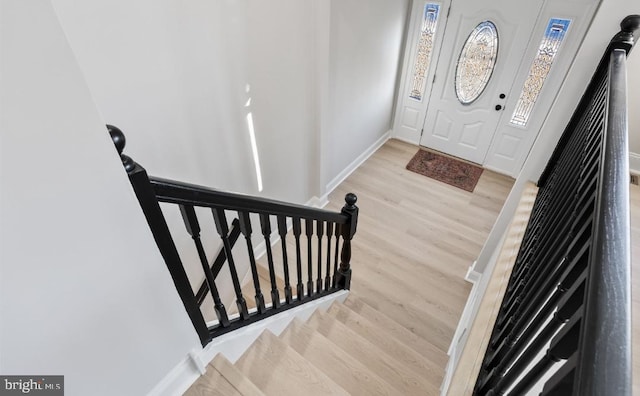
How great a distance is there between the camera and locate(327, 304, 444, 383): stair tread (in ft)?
6.84

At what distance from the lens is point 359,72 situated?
3494 millimetres

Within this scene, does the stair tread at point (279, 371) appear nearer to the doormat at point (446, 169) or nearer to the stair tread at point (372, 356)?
the stair tread at point (372, 356)

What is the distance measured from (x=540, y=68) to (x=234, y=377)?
4.16m

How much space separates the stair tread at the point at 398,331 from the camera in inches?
93.0

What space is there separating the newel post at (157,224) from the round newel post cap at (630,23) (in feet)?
7.11

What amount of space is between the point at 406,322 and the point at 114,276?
92.9 inches

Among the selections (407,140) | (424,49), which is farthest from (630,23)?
(407,140)

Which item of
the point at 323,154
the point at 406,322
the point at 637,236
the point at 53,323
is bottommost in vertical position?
the point at 406,322

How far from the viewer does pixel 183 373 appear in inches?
46.9

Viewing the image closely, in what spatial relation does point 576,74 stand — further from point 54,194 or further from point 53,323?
point 53,323

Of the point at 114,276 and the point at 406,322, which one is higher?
the point at 114,276

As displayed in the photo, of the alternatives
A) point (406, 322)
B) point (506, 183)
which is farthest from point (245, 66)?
point (506, 183)

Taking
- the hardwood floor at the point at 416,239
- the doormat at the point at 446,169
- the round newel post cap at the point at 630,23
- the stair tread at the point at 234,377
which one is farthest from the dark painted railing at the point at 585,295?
the doormat at the point at 446,169

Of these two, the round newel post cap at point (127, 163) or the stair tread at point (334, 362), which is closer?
the round newel post cap at point (127, 163)
